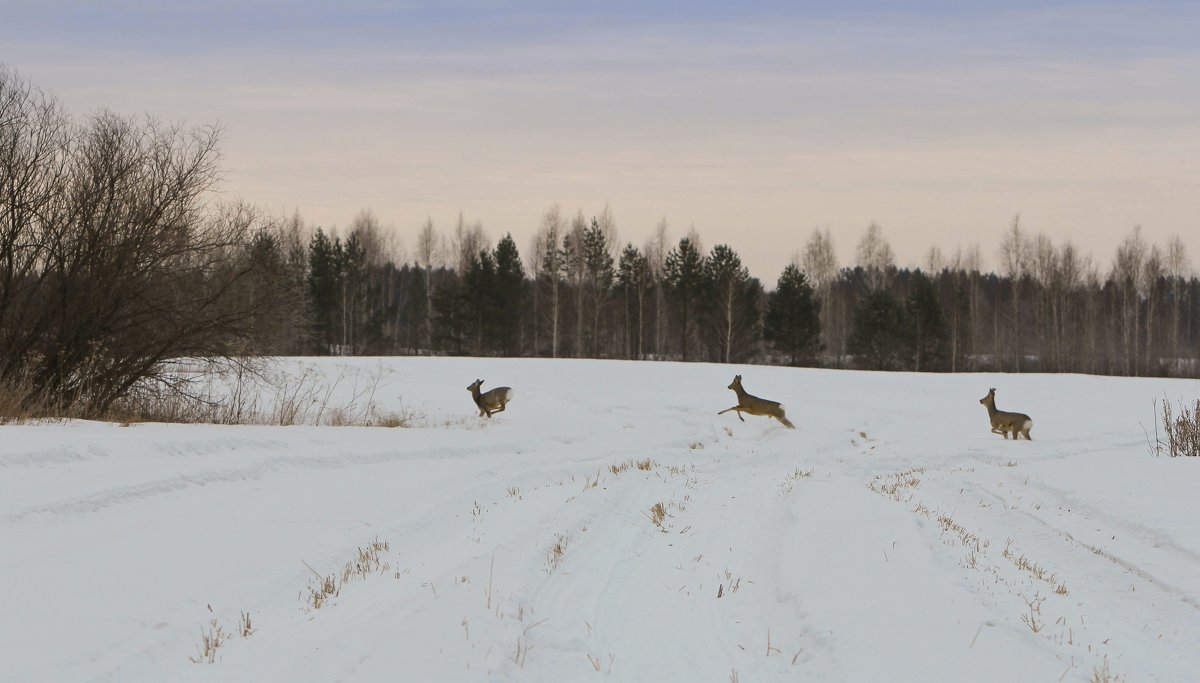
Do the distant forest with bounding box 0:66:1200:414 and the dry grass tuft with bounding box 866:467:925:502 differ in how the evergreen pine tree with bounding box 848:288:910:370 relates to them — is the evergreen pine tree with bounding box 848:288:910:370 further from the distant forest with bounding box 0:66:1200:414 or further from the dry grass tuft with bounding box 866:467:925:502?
the dry grass tuft with bounding box 866:467:925:502

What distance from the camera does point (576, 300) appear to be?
74125 millimetres

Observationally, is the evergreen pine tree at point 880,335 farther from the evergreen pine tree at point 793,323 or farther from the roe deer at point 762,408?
the roe deer at point 762,408

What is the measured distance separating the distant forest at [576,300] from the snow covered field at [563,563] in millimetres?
4996

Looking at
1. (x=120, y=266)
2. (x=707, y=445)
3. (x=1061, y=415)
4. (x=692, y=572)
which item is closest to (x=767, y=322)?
(x=1061, y=415)

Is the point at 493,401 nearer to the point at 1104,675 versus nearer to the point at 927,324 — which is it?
the point at 1104,675

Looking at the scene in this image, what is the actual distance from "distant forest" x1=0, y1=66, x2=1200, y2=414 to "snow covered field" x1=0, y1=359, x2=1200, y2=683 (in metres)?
5.00

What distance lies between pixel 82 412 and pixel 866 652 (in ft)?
45.2

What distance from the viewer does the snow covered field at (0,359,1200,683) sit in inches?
207

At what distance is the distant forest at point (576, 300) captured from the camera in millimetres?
17141

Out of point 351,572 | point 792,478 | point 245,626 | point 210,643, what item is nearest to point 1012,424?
point 792,478

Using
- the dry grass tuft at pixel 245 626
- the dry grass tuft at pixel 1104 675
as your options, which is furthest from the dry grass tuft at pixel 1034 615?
the dry grass tuft at pixel 245 626

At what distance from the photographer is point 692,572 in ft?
24.2

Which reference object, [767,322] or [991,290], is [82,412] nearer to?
[767,322]

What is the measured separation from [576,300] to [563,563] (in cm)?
6686
